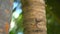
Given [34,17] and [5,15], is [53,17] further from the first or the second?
[5,15]

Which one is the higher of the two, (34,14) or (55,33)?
(34,14)

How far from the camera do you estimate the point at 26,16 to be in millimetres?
1155

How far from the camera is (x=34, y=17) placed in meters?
1.11

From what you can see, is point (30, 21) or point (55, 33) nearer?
point (30, 21)

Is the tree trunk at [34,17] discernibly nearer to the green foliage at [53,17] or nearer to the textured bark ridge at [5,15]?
the textured bark ridge at [5,15]

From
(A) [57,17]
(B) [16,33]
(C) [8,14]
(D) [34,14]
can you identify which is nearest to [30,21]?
(D) [34,14]

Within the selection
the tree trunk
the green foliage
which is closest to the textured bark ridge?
the tree trunk

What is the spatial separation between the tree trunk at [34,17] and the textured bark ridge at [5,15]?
74cm

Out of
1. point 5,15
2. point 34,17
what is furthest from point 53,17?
point 5,15

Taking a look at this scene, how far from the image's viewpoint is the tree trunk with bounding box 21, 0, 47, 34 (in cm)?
108

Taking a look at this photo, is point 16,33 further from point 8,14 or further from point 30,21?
point 8,14

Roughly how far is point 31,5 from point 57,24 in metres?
1.19

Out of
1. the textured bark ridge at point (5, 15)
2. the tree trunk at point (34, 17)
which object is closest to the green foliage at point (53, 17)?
the tree trunk at point (34, 17)

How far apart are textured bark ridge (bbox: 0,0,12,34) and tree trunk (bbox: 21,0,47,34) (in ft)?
2.43
